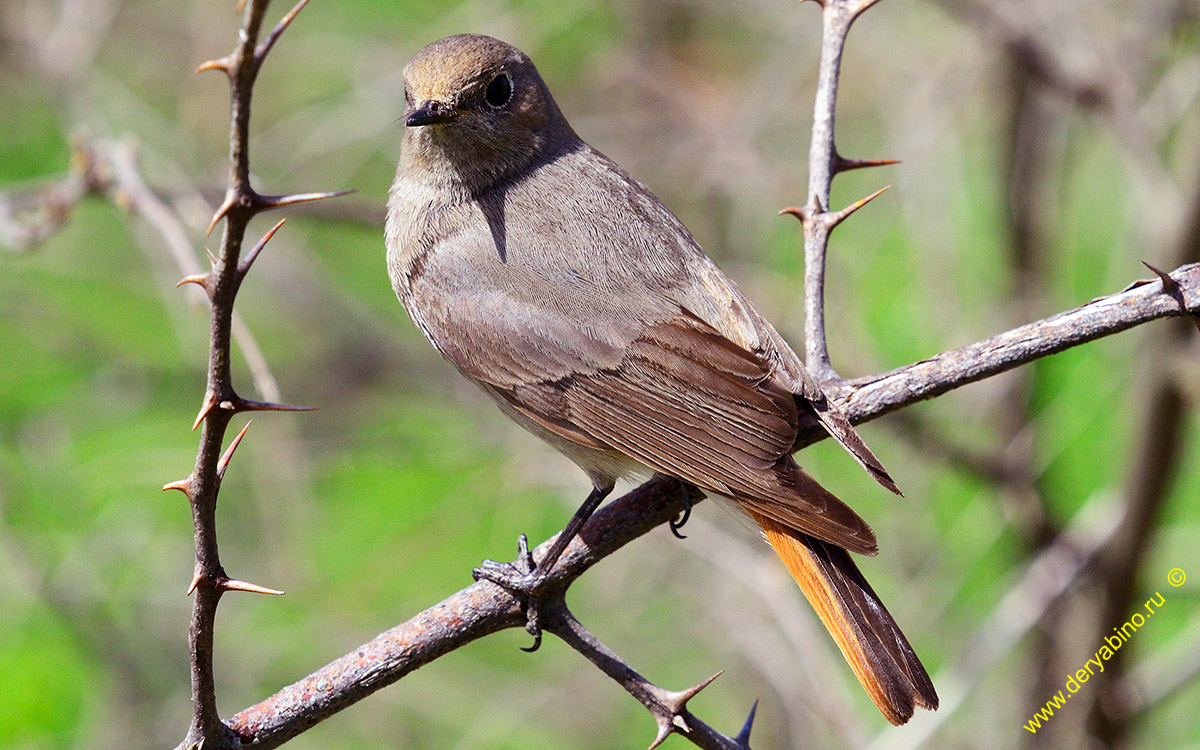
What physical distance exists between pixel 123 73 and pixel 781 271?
13.9 feet

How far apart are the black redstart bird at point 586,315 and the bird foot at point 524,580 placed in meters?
0.04

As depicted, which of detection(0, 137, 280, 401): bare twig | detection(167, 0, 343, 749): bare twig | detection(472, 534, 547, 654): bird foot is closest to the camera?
detection(167, 0, 343, 749): bare twig

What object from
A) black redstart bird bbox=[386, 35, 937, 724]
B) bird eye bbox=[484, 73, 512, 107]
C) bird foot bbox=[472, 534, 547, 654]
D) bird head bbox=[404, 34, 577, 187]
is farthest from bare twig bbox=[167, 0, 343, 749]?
bird eye bbox=[484, 73, 512, 107]

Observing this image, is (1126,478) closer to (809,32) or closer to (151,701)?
(809,32)

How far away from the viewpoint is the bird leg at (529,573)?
8.24 feet

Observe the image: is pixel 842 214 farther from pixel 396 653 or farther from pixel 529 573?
pixel 396 653

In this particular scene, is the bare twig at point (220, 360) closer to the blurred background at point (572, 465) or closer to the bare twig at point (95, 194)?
the bare twig at point (95, 194)

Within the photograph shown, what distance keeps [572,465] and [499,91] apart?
2.10 metres

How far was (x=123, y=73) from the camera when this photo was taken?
285 inches

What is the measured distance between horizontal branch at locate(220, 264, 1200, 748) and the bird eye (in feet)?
4.59

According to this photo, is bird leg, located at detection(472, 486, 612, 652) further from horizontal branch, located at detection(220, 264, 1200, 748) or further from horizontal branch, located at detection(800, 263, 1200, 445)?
horizontal branch, located at detection(800, 263, 1200, 445)

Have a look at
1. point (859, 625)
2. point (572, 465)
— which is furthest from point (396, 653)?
point (572, 465)

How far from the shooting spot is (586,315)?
10.5ft

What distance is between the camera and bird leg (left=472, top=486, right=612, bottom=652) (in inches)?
98.9
